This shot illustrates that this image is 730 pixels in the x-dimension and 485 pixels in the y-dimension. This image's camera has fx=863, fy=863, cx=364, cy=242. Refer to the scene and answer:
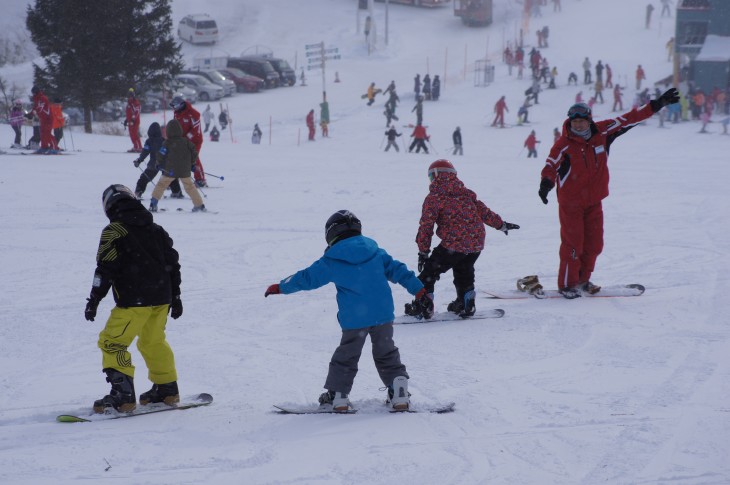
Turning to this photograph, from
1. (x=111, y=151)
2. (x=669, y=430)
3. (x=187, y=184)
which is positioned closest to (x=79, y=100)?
(x=111, y=151)

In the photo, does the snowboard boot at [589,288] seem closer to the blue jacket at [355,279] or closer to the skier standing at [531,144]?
the blue jacket at [355,279]

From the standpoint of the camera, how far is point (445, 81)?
39.2 meters

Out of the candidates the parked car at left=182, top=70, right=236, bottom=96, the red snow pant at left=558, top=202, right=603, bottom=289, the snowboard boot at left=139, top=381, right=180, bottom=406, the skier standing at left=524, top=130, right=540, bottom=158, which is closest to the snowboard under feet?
the snowboard boot at left=139, top=381, right=180, bottom=406

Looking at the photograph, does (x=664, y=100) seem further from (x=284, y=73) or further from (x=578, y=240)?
(x=284, y=73)

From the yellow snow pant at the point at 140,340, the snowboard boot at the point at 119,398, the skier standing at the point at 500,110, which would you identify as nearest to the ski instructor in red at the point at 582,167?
the yellow snow pant at the point at 140,340

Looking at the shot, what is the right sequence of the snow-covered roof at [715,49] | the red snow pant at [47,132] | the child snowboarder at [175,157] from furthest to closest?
the snow-covered roof at [715,49], the red snow pant at [47,132], the child snowboarder at [175,157]

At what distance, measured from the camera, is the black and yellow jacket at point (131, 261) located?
15.5ft

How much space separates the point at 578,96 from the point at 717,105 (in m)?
4.76

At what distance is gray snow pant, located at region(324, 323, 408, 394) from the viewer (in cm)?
483

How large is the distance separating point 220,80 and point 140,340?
3340 cm

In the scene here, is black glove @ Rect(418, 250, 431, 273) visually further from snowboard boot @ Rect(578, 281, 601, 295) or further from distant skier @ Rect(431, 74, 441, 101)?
distant skier @ Rect(431, 74, 441, 101)

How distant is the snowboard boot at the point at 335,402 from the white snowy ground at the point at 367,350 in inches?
2.7

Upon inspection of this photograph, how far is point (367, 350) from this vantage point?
6352 mm

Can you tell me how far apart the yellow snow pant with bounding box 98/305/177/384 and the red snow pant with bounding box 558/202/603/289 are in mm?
3835
